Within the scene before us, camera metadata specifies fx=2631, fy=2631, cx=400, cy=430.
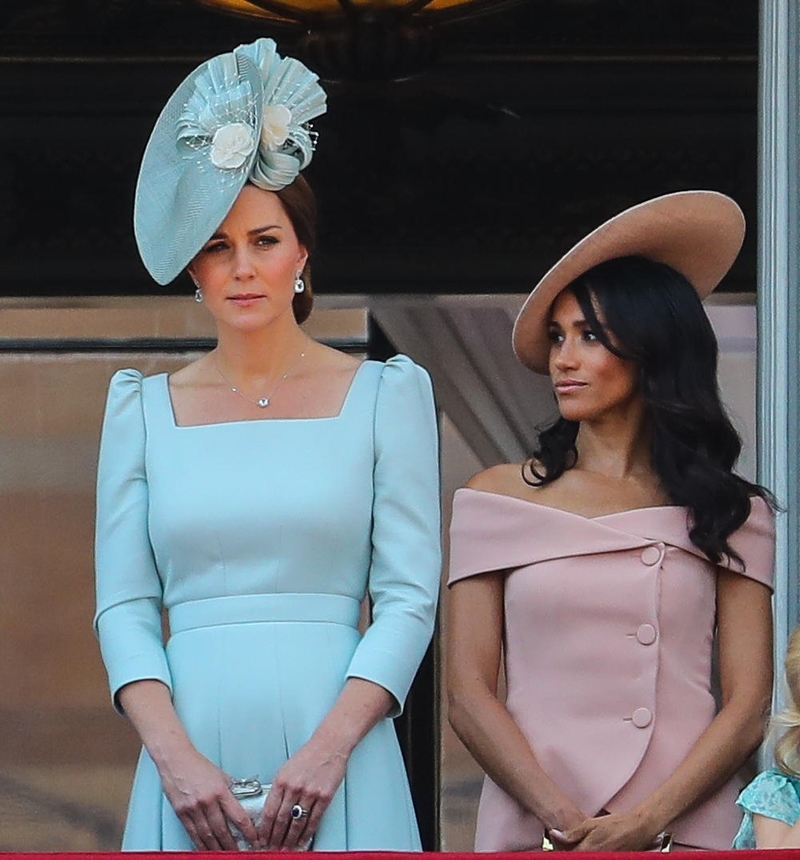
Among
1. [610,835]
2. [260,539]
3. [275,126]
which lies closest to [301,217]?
[275,126]

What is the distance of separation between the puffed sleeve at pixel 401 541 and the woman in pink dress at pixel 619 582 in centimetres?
18

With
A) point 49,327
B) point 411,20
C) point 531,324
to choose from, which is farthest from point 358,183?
point 531,324

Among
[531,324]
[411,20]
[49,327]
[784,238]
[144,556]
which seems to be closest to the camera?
[144,556]

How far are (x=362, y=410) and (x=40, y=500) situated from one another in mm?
2229

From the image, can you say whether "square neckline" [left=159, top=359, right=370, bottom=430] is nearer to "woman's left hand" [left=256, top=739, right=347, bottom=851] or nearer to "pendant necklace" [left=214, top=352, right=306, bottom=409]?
"pendant necklace" [left=214, top=352, right=306, bottom=409]

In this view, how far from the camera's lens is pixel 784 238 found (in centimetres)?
442

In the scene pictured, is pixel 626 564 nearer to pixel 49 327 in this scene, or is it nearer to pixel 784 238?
pixel 784 238

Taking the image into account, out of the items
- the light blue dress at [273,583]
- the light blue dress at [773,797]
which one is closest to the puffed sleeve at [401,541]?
the light blue dress at [273,583]

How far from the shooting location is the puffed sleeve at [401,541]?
3.44 m

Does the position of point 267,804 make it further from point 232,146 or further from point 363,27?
point 363,27

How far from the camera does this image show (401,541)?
3.50 meters

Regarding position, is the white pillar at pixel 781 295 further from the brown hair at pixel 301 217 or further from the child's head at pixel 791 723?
the brown hair at pixel 301 217

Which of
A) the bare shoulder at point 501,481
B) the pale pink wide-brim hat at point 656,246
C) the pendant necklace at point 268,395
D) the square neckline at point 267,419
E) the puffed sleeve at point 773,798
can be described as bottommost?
the puffed sleeve at point 773,798

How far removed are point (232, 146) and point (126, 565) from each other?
1.94 feet
